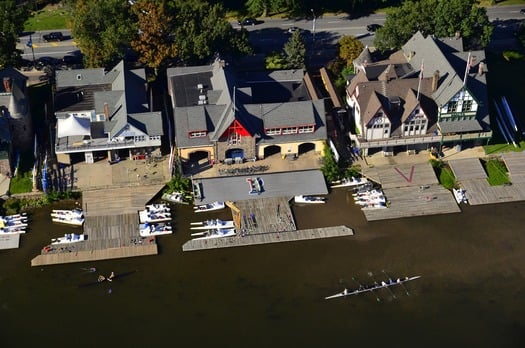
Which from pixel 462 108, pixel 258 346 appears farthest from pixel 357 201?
pixel 258 346

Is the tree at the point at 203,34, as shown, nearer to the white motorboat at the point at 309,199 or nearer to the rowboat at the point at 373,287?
the white motorboat at the point at 309,199

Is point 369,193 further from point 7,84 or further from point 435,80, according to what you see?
point 7,84

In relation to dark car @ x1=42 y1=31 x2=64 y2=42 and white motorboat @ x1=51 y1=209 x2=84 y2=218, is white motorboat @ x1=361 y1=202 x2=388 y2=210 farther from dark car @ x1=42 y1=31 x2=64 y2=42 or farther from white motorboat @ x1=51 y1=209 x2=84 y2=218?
dark car @ x1=42 y1=31 x2=64 y2=42

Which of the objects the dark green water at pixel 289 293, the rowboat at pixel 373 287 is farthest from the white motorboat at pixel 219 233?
the rowboat at pixel 373 287

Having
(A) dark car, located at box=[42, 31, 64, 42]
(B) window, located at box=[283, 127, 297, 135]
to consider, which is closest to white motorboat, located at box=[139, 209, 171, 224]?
(B) window, located at box=[283, 127, 297, 135]

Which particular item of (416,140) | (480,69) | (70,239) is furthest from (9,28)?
(480,69)

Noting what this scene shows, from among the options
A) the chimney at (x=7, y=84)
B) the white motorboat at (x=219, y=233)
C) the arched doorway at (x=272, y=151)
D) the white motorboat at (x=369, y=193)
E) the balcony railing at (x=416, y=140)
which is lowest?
the white motorboat at (x=219, y=233)
